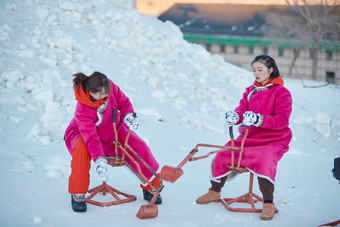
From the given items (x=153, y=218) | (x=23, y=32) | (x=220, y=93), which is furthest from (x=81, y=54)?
(x=153, y=218)

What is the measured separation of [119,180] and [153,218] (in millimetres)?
886

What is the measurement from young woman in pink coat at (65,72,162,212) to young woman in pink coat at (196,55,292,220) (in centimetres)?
56

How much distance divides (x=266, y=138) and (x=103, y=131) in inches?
50.0

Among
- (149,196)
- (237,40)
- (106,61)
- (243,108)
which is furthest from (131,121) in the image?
(237,40)

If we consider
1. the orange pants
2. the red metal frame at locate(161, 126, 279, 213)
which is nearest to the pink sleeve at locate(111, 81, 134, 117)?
the orange pants

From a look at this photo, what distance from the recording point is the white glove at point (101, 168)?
2799mm

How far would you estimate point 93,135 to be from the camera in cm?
302

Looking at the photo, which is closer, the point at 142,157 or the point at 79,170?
the point at 79,170

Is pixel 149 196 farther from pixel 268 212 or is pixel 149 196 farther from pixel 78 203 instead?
pixel 268 212

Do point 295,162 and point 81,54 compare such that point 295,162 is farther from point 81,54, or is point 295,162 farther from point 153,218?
point 81,54

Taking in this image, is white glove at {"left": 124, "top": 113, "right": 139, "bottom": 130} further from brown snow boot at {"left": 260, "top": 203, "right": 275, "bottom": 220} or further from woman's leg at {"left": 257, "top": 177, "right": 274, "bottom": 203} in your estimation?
brown snow boot at {"left": 260, "top": 203, "right": 275, "bottom": 220}

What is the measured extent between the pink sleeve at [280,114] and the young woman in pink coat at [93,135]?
3.09 ft

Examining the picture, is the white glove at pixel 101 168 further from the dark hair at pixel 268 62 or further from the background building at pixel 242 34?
the background building at pixel 242 34

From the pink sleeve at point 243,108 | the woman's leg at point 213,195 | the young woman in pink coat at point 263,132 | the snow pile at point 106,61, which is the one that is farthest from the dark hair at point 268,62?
the snow pile at point 106,61
